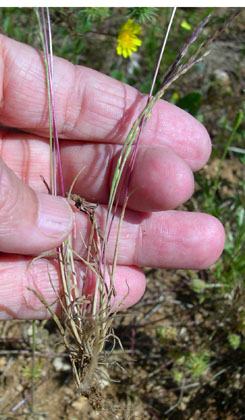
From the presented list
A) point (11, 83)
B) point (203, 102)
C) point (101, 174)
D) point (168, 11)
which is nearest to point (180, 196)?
point (101, 174)

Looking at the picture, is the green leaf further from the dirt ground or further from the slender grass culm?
the slender grass culm

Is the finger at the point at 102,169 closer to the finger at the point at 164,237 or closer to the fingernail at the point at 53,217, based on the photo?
the finger at the point at 164,237

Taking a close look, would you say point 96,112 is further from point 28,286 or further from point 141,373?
point 141,373

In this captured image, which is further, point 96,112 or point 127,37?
point 127,37

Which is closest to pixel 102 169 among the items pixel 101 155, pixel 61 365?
pixel 101 155

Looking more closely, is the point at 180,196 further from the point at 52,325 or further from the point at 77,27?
the point at 77,27

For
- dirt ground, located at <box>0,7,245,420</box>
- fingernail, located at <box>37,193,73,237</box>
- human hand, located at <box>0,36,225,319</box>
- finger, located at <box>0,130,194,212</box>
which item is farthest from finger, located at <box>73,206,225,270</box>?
dirt ground, located at <box>0,7,245,420</box>

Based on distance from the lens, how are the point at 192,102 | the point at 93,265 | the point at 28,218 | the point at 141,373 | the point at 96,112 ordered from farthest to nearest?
the point at 192,102 → the point at 141,373 → the point at 96,112 → the point at 93,265 → the point at 28,218
